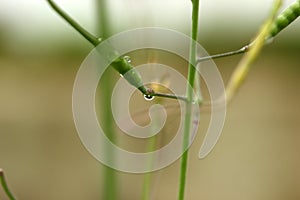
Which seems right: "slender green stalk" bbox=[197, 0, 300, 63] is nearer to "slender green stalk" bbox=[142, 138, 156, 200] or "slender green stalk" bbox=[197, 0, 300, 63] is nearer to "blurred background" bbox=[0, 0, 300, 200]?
"slender green stalk" bbox=[142, 138, 156, 200]

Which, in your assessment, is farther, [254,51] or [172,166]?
[172,166]

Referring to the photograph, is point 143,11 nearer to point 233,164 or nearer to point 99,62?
point 99,62

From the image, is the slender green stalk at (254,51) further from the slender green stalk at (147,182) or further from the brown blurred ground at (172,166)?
the brown blurred ground at (172,166)

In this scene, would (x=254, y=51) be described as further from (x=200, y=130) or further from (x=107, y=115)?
(x=200, y=130)

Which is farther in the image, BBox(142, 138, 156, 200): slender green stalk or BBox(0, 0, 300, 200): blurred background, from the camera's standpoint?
BBox(0, 0, 300, 200): blurred background

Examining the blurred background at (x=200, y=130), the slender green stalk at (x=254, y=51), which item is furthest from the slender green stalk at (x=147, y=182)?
the blurred background at (x=200, y=130)

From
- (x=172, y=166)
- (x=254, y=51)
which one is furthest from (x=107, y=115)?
(x=172, y=166)

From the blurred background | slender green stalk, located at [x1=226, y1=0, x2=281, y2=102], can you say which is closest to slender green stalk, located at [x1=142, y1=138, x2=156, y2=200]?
slender green stalk, located at [x1=226, y1=0, x2=281, y2=102]
